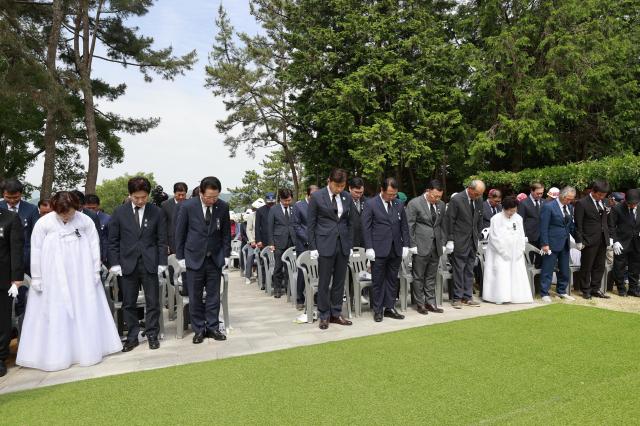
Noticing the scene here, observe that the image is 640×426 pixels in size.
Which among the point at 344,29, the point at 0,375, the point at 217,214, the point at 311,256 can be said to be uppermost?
the point at 344,29

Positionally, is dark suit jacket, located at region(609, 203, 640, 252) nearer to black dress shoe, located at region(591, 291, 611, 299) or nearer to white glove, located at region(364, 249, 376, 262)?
black dress shoe, located at region(591, 291, 611, 299)

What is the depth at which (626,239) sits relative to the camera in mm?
8055

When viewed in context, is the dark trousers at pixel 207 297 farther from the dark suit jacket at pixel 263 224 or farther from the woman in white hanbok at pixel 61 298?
the dark suit jacket at pixel 263 224

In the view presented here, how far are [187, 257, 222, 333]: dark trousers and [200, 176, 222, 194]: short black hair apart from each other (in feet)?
2.79

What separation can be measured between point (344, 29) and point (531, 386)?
22110 millimetres

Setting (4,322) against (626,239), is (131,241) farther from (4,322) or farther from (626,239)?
(626,239)

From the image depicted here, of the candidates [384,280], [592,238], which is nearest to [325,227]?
[384,280]

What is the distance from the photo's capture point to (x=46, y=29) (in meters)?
17.8

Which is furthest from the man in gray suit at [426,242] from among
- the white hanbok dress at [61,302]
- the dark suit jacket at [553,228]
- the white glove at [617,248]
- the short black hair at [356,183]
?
the white hanbok dress at [61,302]

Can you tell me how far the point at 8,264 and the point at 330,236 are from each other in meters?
3.59

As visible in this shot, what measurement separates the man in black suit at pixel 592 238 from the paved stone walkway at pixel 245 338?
1.57 metres

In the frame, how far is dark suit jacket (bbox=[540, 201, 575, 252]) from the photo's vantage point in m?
7.63

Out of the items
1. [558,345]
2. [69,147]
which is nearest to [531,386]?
[558,345]

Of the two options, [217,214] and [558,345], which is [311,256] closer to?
[217,214]
